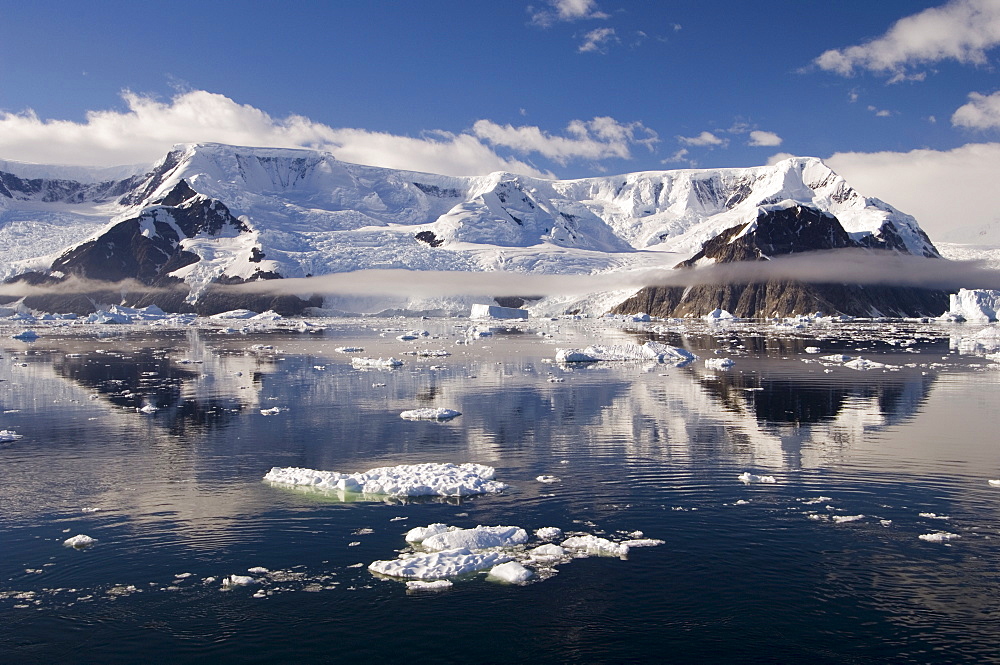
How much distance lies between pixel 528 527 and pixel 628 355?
5317cm

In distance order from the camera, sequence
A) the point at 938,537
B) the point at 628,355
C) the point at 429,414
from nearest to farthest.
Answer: the point at 938,537 → the point at 429,414 → the point at 628,355

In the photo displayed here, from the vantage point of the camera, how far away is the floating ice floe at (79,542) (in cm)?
Result: 2052

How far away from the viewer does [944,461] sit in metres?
29.2

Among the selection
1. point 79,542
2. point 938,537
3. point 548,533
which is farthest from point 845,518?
→ point 79,542

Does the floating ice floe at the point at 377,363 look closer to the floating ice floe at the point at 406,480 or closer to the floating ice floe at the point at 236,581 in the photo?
the floating ice floe at the point at 406,480

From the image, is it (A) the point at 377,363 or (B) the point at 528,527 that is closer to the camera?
(B) the point at 528,527

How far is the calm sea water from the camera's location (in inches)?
612

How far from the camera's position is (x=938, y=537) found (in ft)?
67.2

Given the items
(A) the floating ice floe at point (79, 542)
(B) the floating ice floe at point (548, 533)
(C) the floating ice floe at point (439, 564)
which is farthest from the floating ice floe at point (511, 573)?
(A) the floating ice floe at point (79, 542)

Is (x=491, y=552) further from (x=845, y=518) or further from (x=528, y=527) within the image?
(x=845, y=518)

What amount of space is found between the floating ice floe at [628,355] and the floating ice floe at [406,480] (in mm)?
43211

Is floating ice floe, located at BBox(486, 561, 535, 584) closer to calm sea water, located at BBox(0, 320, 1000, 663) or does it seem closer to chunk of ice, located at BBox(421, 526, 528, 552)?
calm sea water, located at BBox(0, 320, 1000, 663)

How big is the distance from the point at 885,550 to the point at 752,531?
323 cm

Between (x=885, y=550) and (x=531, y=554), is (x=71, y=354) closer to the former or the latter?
(x=531, y=554)
